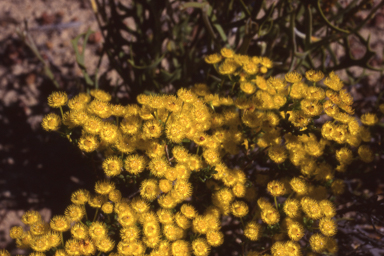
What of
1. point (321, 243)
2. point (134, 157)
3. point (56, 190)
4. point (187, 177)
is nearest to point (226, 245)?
point (321, 243)

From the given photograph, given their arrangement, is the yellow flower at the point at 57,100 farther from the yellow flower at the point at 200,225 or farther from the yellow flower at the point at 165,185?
the yellow flower at the point at 200,225

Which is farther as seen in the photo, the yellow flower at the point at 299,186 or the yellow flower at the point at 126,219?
the yellow flower at the point at 299,186

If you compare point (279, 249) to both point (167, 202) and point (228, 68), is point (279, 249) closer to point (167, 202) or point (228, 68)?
point (167, 202)

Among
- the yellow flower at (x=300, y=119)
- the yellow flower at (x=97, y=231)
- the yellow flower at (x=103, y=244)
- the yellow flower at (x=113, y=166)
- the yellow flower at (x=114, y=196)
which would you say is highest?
the yellow flower at (x=300, y=119)

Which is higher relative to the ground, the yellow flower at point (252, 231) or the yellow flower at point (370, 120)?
the yellow flower at point (370, 120)

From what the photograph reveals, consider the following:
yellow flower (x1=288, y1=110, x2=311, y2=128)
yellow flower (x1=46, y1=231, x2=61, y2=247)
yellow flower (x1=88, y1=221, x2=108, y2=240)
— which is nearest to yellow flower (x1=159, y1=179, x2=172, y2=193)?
yellow flower (x1=88, y1=221, x2=108, y2=240)

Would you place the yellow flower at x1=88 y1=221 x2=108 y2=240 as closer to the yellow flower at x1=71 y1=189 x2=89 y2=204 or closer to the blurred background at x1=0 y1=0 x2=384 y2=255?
the yellow flower at x1=71 y1=189 x2=89 y2=204

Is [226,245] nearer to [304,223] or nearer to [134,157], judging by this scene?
[304,223]

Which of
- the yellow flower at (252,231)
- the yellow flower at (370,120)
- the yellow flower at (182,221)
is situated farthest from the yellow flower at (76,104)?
the yellow flower at (370,120)
